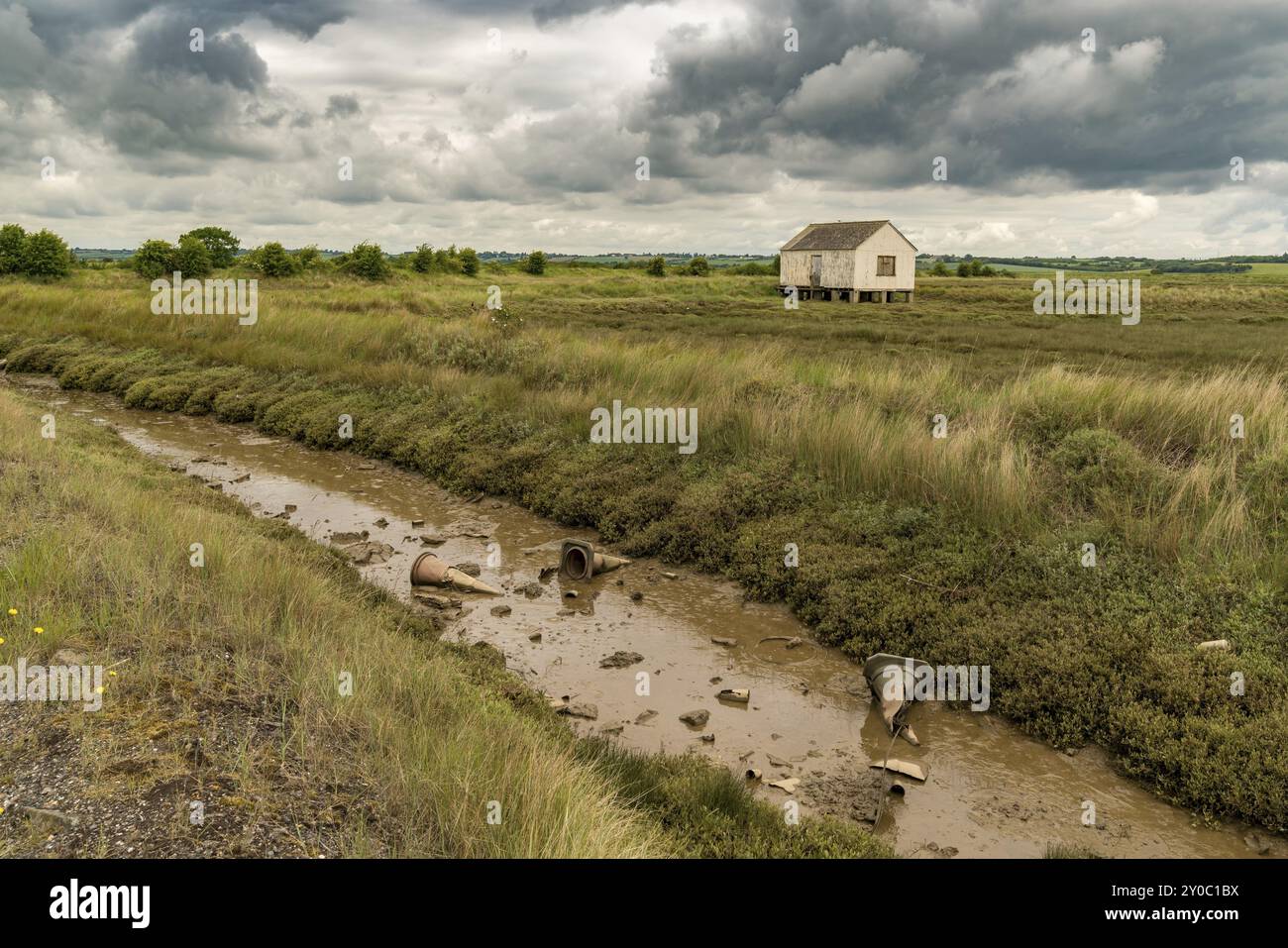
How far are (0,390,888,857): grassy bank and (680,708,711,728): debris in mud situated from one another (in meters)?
0.94

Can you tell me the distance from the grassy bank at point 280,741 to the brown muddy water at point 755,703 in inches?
28.3

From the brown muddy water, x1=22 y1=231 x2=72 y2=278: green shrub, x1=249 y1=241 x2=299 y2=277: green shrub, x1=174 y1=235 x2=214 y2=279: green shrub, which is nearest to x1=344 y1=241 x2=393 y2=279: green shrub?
x1=249 y1=241 x2=299 y2=277: green shrub

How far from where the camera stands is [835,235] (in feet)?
173

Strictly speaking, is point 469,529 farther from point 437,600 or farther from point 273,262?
point 273,262

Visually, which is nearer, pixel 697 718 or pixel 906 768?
pixel 906 768

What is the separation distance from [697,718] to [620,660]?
4.13 ft

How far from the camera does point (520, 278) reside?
66625 millimetres

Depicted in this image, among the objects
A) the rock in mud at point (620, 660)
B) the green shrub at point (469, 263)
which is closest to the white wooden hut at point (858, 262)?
the green shrub at point (469, 263)

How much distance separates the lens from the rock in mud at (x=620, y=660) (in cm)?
736

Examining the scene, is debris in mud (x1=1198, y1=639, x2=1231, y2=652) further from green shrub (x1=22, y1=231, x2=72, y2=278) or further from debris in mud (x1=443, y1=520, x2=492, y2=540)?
green shrub (x1=22, y1=231, x2=72, y2=278)

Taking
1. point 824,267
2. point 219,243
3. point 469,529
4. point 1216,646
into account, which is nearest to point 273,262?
point 219,243

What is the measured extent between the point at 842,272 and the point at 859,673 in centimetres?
4786

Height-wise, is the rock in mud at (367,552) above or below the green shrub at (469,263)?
below

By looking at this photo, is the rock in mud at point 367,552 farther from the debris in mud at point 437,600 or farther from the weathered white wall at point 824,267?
the weathered white wall at point 824,267
